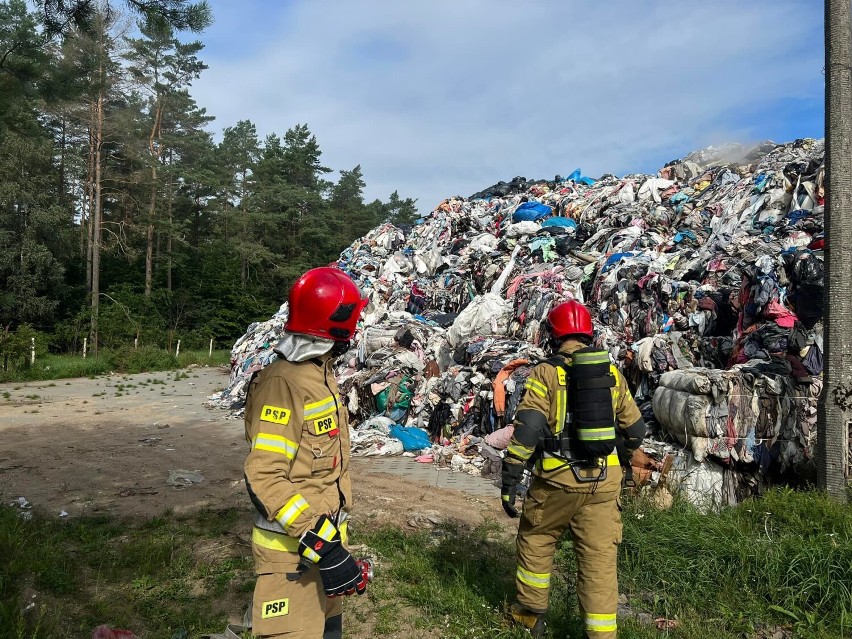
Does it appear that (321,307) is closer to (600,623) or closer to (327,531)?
(327,531)

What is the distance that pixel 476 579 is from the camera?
3316 mm

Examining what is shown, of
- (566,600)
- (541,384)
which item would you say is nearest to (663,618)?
(566,600)

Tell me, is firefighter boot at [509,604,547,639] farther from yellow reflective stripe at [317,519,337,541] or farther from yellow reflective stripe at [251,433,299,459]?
yellow reflective stripe at [251,433,299,459]

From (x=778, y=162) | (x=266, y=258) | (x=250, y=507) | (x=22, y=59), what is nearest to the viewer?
(x=22, y=59)

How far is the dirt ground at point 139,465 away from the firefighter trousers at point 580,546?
5.86ft

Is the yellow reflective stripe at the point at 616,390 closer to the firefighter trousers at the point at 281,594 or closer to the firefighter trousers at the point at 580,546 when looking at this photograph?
the firefighter trousers at the point at 580,546

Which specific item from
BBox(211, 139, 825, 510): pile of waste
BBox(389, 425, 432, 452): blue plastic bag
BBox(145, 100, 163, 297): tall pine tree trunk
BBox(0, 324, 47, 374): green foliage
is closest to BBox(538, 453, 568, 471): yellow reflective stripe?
BBox(211, 139, 825, 510): pile of waste

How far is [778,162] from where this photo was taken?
10.8 m

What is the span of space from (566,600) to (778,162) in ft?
36.2

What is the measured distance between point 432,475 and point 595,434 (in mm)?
3925

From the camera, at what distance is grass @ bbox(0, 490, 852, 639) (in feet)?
9.31

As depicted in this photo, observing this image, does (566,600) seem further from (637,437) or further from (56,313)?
(56,313)

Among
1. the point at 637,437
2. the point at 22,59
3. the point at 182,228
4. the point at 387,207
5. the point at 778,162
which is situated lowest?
the point at 637,437

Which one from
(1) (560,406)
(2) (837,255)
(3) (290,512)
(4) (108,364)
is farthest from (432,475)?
(4) (108,364)
